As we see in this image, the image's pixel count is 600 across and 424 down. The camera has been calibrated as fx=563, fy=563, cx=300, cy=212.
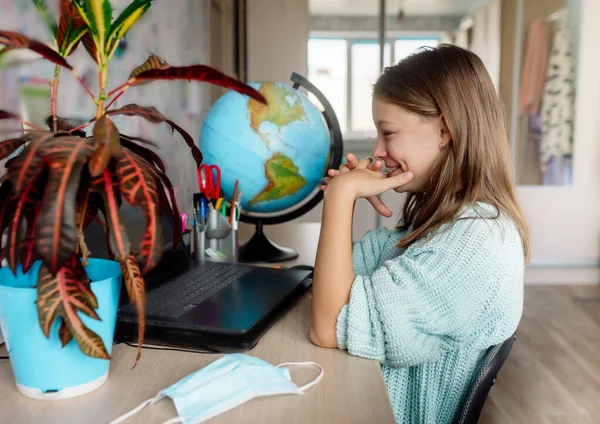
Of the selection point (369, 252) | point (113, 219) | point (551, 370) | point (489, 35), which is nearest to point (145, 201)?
point (113, 219)

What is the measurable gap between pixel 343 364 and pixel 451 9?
10.9 ft

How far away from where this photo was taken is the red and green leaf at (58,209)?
0.49m

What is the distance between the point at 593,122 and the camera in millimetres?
3355

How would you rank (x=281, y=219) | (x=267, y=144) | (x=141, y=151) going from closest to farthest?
(x=141, y=151)
(x=267, y=144)
(x=281, y=219)

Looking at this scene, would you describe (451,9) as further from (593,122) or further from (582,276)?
(582,276)

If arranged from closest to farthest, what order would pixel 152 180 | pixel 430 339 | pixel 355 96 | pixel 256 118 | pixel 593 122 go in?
pixel 152 180 < pixel 430 339 < pixel 256 118 < pixel 593 122 < pixel 355 96

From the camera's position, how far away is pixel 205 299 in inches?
34.3

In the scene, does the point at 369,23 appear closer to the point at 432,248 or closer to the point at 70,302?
the point at 432,248

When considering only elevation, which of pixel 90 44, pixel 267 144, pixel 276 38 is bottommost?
pixel 267 144

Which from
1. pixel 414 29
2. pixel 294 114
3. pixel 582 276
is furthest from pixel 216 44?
pixel 582 276

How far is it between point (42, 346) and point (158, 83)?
1060mm

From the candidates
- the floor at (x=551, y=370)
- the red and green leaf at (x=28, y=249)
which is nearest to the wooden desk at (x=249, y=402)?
the red and green leaf at (x=28, y=249)

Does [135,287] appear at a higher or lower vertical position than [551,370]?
higher

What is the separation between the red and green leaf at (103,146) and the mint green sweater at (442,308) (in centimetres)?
39
